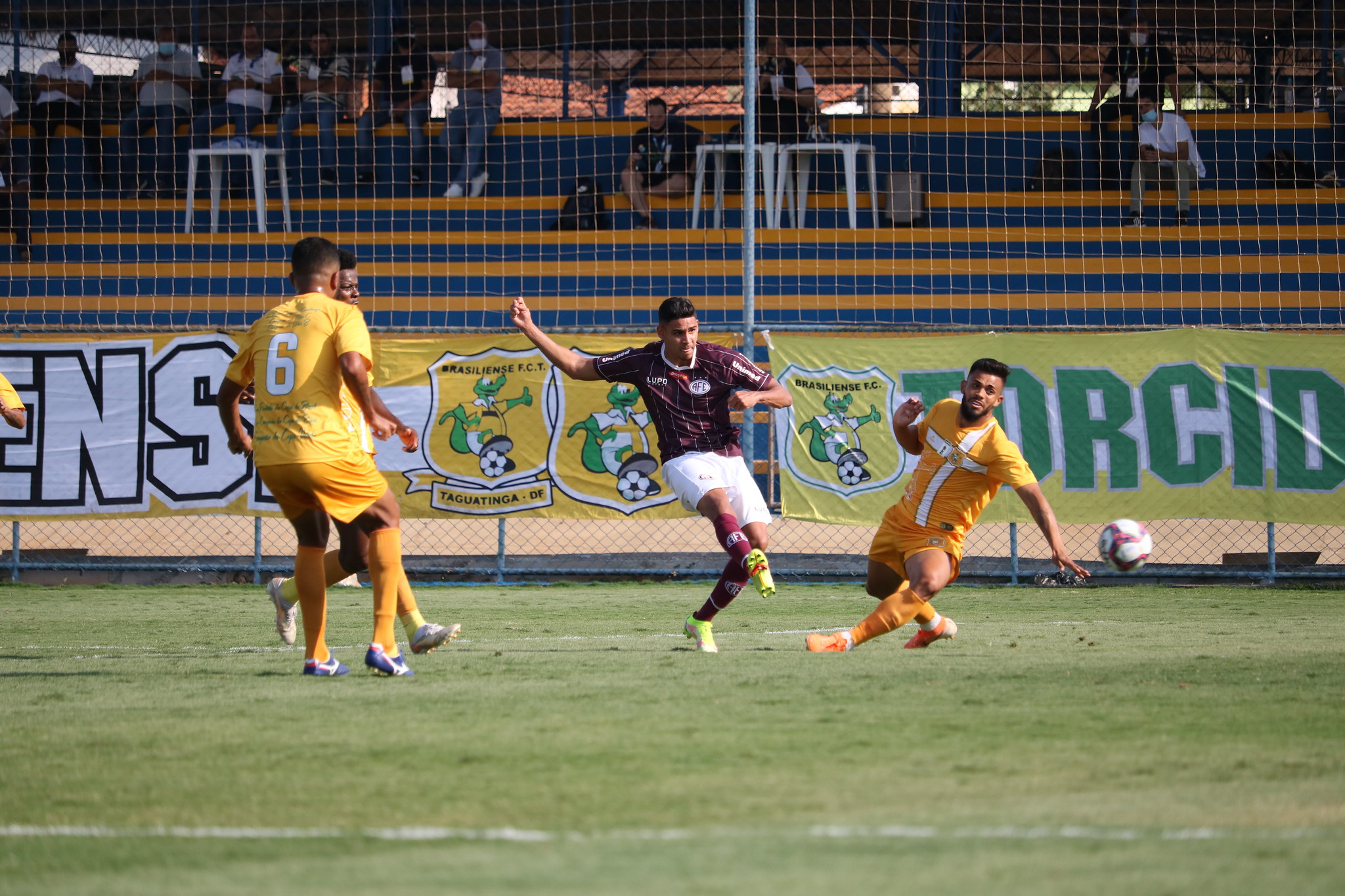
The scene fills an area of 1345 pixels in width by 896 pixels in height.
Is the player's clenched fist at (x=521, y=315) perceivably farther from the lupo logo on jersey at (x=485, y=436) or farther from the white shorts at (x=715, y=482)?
the lupo logo on jersey at (x=485, y=436)

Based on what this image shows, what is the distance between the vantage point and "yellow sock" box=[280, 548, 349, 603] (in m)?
7.02

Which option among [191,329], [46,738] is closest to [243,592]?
[191,329]

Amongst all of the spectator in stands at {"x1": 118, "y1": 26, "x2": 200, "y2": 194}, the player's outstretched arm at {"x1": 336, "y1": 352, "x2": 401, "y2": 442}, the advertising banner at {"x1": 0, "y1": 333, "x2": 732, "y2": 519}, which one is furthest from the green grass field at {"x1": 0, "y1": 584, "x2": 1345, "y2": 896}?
the spectator in stands at {"x1": 118, "y1": 26, "x2": 200, "y2": 194}

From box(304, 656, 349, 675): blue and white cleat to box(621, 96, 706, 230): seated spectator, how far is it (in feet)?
Answer: 39.9

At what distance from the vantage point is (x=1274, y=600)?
33.7 ft

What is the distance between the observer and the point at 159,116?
1928 cm

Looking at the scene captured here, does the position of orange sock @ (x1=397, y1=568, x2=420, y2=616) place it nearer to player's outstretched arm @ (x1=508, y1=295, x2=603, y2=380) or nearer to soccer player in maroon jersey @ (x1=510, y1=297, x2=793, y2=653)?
soccer player in maroon jersey @ (x1=510, y1=297, x2=793, y2=653)

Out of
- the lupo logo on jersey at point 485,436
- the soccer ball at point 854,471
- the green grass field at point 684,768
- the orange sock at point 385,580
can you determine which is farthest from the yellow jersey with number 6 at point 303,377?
the soccer ball at point 854,471

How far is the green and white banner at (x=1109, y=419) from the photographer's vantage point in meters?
10.8

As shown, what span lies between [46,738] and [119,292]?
14.6 m

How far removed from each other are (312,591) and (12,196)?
1502cm

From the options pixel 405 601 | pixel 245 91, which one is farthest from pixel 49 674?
pixel 245 91

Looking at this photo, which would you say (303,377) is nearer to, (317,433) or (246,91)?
(317,433)

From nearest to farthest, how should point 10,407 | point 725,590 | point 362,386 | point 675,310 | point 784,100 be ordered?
point 362,386 < point 725,590 < point 675,310 < point 10,407 < point 784,100
